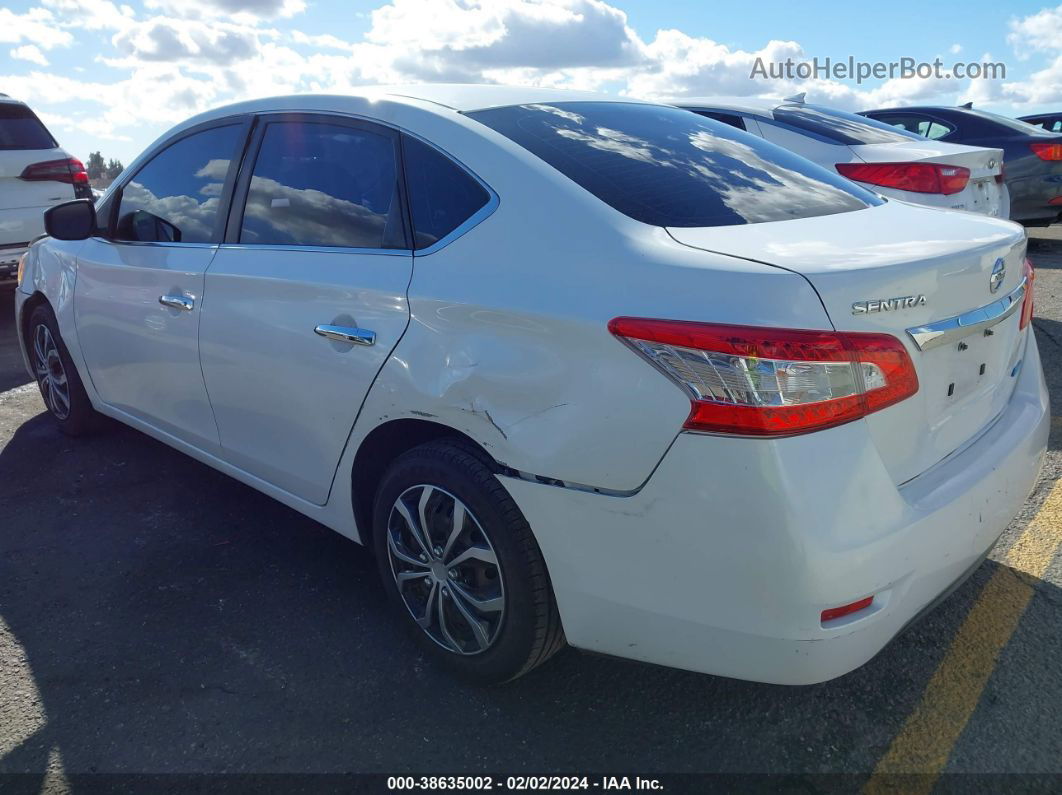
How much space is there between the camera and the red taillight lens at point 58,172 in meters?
7.59

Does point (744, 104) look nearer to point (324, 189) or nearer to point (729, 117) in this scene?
point (729, 117)

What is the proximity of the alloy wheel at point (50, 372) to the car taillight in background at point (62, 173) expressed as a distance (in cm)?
354

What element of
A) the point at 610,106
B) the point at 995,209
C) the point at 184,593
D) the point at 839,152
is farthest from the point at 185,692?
the point at 995,209

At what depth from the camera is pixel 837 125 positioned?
6.08 m

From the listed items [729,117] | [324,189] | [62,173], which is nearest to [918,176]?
[729,117]

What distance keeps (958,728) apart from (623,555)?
1.07m

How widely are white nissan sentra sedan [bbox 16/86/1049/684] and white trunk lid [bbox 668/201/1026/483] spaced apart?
0.04ft

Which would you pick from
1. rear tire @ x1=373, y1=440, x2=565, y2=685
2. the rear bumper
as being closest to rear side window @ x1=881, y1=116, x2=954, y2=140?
the rear bumper

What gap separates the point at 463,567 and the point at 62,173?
710 centimetres

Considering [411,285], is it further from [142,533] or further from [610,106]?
[142,533]

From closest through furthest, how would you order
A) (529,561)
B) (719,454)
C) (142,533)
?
(719,454), (529,561), (142,533)

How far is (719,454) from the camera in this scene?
1843 mm

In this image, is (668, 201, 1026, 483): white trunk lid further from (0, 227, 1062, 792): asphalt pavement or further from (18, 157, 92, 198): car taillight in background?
(18, 157, 92, 198): car taillight in background

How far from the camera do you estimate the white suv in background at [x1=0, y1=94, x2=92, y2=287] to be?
7484 millimetres
